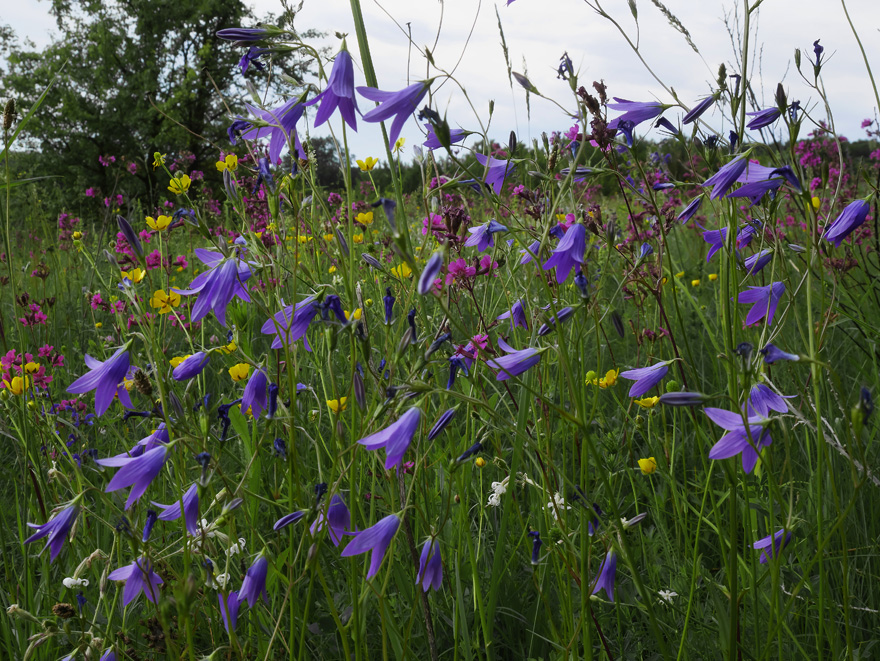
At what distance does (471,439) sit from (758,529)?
762mm

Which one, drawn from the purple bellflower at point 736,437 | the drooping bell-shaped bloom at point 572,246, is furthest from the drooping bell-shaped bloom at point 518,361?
the purple bellflower at point 736,437

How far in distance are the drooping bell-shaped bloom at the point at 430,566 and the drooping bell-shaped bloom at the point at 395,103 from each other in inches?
27.8

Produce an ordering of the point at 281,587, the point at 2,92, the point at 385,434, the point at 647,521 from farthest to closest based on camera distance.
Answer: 1. the point at 2,92
2. the point at 647,521
3. the point at 281,587
4. the point at 385,434

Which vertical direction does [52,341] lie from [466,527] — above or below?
above

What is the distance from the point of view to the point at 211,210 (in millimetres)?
6188

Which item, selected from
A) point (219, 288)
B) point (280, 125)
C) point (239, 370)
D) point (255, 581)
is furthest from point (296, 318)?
point (239, 370)

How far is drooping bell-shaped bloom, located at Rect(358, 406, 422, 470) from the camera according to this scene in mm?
853

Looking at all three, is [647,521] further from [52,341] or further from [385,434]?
[52,341]

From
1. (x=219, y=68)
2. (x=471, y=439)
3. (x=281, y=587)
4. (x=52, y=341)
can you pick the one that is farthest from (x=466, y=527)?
(x=219, y=68)

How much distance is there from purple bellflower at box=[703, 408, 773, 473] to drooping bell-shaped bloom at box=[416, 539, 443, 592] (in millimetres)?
508

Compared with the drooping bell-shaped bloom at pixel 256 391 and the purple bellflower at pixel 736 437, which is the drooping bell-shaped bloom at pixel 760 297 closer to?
the purple bellflower at pixel 736 437

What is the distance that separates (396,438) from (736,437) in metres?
0.52

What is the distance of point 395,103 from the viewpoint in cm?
90

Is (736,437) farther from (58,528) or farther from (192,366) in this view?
(58,528)
